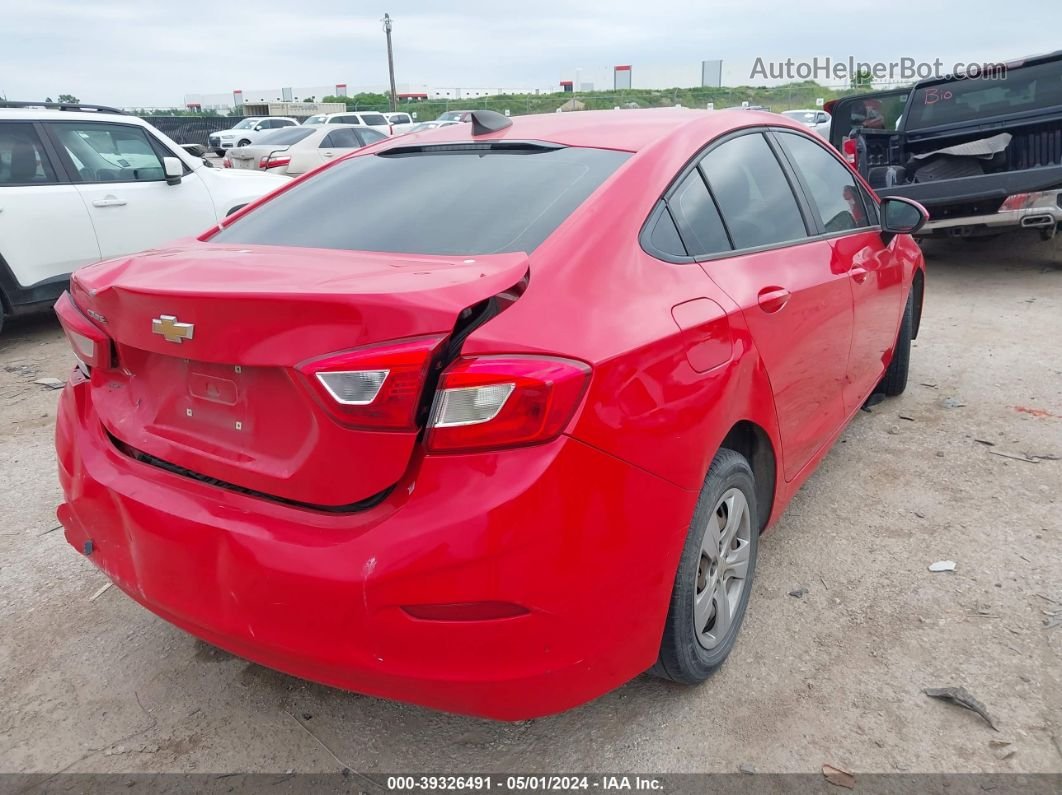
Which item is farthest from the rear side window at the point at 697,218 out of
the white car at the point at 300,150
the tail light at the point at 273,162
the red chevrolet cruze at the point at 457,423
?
the tail light at the point at 273,162

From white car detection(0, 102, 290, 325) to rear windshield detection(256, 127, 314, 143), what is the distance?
375 inches

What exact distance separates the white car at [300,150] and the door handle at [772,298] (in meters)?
11.9

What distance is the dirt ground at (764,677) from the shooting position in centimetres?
209

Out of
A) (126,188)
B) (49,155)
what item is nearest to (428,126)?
(126,188)

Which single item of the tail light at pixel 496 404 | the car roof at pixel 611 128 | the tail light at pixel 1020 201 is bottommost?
the tail light at pixel 1020 201

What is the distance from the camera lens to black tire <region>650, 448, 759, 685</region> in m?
2.01

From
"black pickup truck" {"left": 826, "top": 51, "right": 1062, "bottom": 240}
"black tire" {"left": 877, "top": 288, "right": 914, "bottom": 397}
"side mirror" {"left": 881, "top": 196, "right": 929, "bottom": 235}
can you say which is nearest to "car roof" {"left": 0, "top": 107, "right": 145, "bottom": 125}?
"side mirror" {"left": 881, "top": 196, "right": 929, "bottom": 235}

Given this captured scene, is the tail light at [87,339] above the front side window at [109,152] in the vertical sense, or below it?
below

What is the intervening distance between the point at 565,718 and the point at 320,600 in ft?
3.02

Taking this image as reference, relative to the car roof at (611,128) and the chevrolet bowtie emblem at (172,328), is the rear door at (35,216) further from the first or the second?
the chevrolet bowtie emblem at (172,328)

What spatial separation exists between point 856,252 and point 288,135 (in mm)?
15617

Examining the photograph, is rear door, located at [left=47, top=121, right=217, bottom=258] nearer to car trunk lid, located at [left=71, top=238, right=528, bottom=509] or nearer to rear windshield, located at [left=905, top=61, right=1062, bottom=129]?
car trunk lid, located at [left=71, top=238, right=528, bottom=509]

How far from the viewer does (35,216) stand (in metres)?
5.98

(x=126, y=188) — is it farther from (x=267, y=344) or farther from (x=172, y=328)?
(x=267, y=344)
